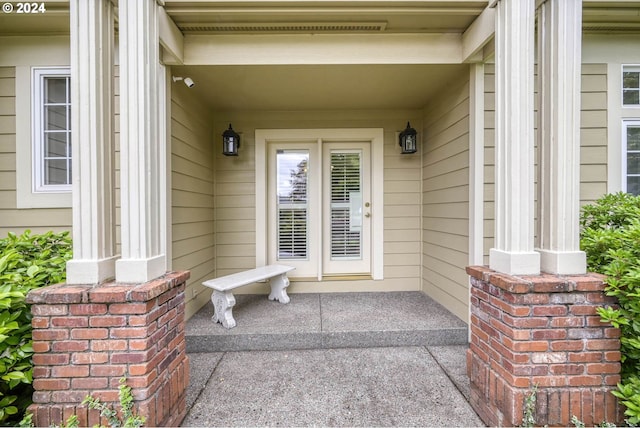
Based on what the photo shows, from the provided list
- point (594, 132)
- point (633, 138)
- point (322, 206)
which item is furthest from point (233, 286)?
point (633, 138)

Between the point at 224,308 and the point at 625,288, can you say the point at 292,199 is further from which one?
the point at 625,288

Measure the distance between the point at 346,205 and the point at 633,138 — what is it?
265 cm

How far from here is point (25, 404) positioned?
54.1 inches

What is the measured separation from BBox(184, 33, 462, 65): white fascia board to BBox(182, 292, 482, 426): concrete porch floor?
2.19m

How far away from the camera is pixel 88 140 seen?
1.44 m

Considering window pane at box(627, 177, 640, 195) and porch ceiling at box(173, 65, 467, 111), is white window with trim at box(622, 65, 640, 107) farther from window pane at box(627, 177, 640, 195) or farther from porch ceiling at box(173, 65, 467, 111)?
porch ceiling at box(173, 65, 467, 111)

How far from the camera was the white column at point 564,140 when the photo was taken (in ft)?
4.78

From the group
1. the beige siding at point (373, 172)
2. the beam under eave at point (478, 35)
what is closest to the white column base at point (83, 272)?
the beige siding at point (373, 172)

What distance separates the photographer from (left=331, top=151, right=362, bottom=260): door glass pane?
350 centimetres

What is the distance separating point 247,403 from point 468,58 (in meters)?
2.89

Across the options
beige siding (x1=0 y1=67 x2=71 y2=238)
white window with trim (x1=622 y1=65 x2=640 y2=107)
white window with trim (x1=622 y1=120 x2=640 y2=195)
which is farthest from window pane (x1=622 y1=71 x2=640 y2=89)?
beige siding (x1=0 y1=67 x2=71 y2=238)

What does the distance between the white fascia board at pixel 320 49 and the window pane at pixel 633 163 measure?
1.74m

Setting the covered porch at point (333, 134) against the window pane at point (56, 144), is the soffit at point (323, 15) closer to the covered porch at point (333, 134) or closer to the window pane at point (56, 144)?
the covered porch at point (333, 134)

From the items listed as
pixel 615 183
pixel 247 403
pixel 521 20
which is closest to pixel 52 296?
pixel 247 403
